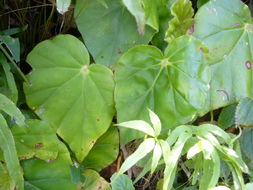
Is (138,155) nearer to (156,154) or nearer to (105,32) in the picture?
(156,154)

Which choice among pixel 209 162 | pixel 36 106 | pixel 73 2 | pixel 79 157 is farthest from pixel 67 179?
pixel 73 2

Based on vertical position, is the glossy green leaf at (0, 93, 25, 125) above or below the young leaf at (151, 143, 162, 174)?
above

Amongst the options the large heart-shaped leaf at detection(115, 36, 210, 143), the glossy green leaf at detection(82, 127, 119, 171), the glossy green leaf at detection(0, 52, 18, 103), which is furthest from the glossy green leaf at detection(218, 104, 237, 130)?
the glossy green leaf at detection(0, 52, 18, 103)

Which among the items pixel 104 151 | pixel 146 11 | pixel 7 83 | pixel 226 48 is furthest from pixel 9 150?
pixel 226 48

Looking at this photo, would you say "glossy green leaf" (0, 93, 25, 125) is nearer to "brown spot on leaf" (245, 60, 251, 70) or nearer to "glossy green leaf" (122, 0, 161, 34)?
"glossy green leaf" (122, 0, 161, 34)

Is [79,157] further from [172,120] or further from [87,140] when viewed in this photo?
[172,120]
